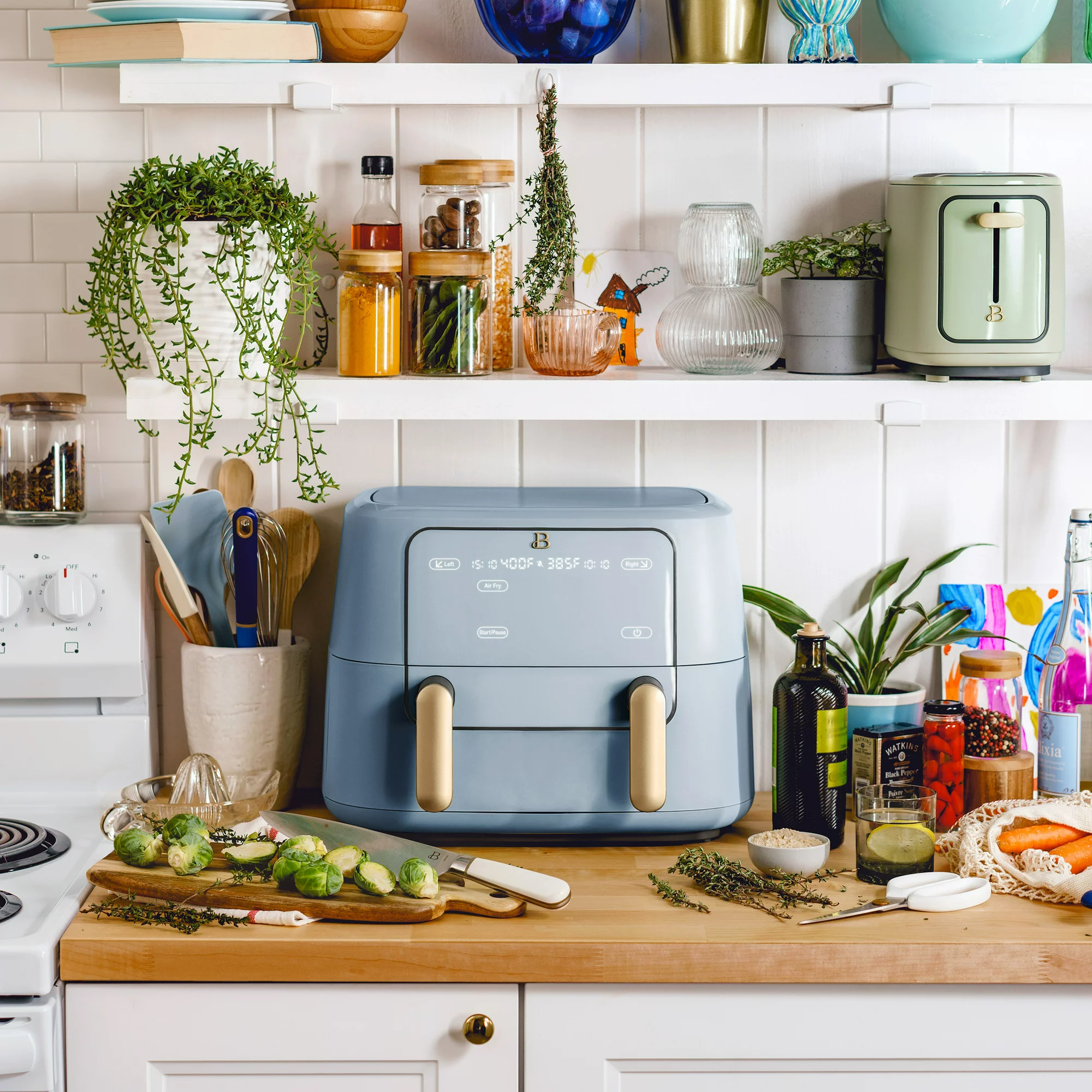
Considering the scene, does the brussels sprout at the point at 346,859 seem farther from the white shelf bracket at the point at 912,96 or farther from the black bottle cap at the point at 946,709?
the white shelf bracket at the point at 912,96

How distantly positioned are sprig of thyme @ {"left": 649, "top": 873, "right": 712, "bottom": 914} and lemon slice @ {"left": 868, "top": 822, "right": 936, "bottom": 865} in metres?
0.22

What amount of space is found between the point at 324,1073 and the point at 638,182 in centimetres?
119

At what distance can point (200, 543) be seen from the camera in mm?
1720

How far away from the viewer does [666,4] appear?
5.35 ft

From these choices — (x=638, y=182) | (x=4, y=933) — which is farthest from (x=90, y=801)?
(x=638, y=182)

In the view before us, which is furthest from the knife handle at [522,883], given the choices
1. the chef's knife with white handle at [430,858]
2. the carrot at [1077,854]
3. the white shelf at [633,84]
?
the white shelf at [633,84]

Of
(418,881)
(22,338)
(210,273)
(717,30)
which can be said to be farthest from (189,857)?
(717,30)

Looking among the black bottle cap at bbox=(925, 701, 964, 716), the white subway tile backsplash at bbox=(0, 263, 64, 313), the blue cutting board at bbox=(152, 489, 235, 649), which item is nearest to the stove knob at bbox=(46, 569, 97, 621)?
the blue cutting board at bbox=(152, 489, 235, 649)

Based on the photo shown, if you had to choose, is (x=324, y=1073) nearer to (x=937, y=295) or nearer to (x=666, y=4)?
(x=937, y=295)

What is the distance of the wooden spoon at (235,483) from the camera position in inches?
68.4

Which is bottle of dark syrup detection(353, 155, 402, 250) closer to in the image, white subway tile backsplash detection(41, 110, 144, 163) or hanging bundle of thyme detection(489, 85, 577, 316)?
hanging bundle of thyme detection(489, 85, 577, 316)

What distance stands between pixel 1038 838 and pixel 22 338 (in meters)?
1.48

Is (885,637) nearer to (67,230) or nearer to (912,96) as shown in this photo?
(912,96)

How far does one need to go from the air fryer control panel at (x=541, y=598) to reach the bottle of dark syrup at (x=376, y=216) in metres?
0.40
